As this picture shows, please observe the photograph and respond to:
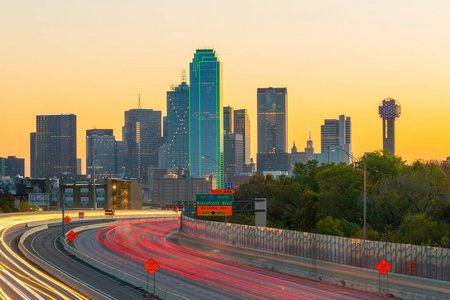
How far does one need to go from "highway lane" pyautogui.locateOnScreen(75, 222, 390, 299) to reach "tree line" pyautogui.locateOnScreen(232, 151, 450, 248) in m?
11.3

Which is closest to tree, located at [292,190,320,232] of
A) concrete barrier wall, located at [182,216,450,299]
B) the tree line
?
the tree line

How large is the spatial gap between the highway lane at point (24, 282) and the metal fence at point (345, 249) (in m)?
17.2

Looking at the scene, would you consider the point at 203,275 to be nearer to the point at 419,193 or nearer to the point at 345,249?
the point at 345,249

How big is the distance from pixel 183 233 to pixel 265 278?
29.1 meters

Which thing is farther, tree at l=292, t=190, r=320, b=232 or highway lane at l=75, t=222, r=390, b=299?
tree at l=292, t=190, r=320, b=232

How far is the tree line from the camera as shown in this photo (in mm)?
56375

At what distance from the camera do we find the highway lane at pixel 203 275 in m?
A: 38.8

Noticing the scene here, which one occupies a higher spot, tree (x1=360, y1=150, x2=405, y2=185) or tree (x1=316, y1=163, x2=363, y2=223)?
tree (x1=360, y1=150, x2=405, y2=185)

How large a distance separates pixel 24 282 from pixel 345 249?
23.3 m

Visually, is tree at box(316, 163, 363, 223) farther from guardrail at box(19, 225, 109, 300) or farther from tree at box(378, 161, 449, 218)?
guardrail at box(19, 225, 109, 300)

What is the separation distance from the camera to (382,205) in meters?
72.8

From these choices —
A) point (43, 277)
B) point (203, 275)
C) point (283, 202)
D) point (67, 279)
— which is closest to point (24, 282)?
point (43, 277)

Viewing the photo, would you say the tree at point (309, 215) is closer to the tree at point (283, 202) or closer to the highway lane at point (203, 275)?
the highway lane at point (203, 275)

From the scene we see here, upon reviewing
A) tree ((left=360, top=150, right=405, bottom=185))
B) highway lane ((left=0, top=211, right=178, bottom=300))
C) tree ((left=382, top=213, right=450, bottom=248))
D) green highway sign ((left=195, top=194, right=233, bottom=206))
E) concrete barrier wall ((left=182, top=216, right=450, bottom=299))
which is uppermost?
tree ((left=360, top=150, right=405, bottom=185))
